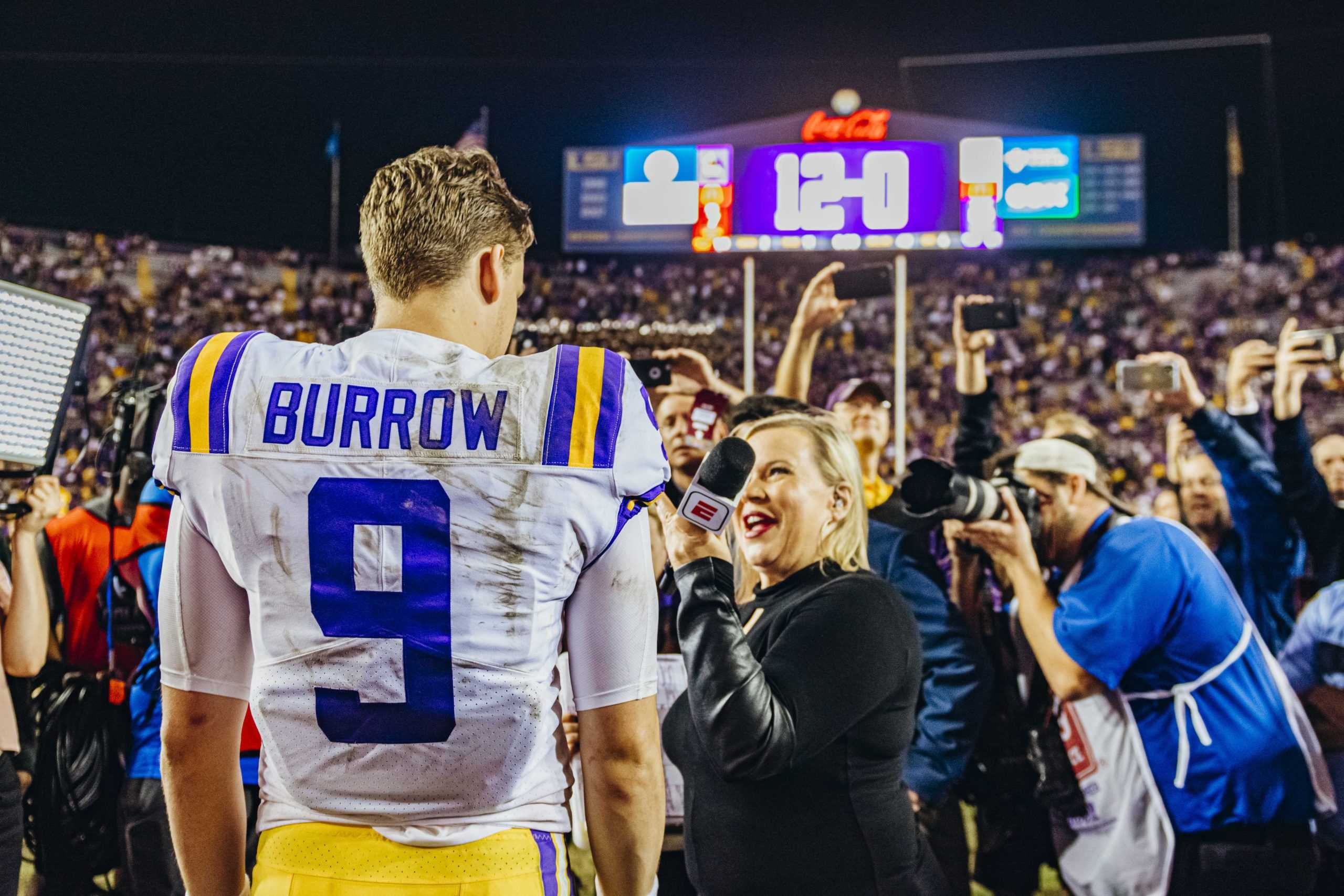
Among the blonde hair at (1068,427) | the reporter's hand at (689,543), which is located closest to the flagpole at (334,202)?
the blonde hair at (1068,427)

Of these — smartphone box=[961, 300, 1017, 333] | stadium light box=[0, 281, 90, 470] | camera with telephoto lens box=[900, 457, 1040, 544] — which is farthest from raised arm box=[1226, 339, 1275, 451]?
stadium light box=[0, 281, 90, 470]

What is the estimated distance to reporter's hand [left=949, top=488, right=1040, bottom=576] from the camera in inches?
114

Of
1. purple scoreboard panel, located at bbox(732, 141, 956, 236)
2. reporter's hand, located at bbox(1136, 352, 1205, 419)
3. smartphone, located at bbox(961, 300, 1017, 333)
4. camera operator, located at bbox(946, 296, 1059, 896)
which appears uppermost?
purple scoreboard panel, located at bbox(732, 141, 956, 236)

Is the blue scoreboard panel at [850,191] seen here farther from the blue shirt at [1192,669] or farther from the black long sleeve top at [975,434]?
the blue shirt at [1192,669]

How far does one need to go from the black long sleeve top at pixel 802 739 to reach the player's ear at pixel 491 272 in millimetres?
670

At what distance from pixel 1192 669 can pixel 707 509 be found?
185cm

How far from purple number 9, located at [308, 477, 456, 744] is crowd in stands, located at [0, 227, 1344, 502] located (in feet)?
46.6

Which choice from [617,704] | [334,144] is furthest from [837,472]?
[334,144]

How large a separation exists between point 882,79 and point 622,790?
20.8 meters

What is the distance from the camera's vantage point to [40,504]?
2.74 metres

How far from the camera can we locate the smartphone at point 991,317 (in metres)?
3.83

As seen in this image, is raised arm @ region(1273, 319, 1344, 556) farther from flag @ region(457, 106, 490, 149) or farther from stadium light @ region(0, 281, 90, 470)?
flag @ region(457, 106, 490, 149)

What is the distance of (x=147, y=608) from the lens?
126 inches

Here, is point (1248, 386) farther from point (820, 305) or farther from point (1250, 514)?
point (820, 305)
